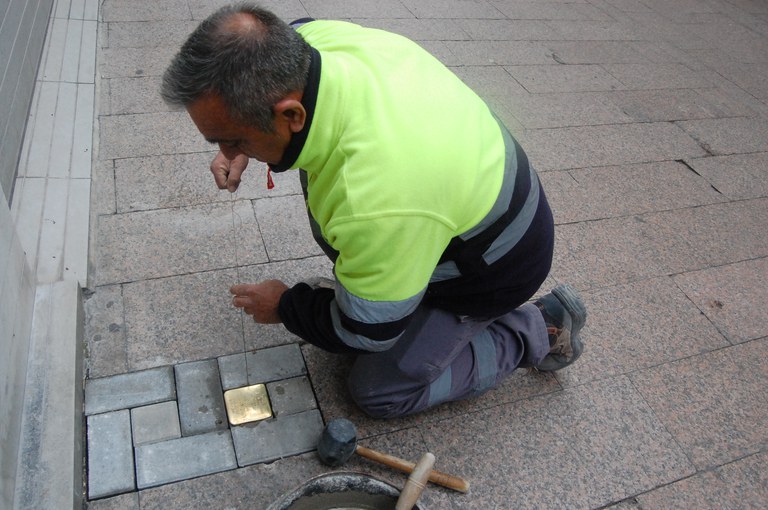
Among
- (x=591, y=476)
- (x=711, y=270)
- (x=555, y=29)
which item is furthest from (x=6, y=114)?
(x=555, y=29)

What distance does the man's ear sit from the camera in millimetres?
1613

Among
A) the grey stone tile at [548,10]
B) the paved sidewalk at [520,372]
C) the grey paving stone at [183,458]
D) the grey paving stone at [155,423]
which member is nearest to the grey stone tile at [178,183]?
the paved sidewalk at [520,372]

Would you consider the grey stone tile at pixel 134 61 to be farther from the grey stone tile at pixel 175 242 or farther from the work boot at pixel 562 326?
the work boot at pixel 562 326

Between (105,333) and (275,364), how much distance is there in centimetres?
69

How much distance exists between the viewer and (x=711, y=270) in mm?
3391

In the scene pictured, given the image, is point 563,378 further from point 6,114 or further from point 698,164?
point 6,114

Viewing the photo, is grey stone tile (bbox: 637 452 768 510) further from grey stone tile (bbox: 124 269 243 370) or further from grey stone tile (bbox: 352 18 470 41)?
grey stone tile (bbox: 352 18 470 41)

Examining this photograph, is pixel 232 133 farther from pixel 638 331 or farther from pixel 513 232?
pixel 638 331

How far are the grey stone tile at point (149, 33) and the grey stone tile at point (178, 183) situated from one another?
1392mm

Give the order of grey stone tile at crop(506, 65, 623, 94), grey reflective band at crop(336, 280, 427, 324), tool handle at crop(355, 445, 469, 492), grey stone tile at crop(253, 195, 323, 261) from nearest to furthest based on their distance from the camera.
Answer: grey reflective band at crop(336, 280, 427, 324), tool handle at crop(355, 445, 469, 492), grey stone tile at crop(253, 195, 323, 261), grey stone tile at crop(506, 65, 623, 94)

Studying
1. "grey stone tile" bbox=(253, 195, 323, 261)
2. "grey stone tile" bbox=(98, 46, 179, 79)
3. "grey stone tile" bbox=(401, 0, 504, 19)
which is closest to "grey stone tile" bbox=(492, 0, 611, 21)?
"grey stone tile" bbox=(401, 0, 504, 19)

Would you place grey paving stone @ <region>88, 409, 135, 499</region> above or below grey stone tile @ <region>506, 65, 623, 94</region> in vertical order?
below

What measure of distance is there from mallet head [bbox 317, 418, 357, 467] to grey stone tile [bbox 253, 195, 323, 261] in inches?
41.8

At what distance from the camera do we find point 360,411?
2447 millimetres
